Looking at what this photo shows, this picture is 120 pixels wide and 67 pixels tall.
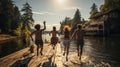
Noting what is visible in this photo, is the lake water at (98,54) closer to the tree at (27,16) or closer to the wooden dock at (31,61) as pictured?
the wooden dock at (31,61)

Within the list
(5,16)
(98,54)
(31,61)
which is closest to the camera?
(31,61)

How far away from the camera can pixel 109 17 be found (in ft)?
221

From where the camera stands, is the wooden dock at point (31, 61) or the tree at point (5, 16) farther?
the tree at point (5, 16)

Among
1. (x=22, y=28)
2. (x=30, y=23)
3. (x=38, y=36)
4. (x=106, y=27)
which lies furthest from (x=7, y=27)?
(x=38, y=36)

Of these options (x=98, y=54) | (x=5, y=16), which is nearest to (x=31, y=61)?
(x=98, y=54)

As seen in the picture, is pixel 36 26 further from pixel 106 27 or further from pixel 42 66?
pixel 106 27

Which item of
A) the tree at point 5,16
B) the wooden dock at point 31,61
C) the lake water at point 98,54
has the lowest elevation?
the lake water at point 98,54

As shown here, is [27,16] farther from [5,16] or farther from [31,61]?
[31,61]

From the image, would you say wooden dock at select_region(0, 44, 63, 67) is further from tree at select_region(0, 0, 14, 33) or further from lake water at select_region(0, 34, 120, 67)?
tree at select_region(0, 0, 14, 33)

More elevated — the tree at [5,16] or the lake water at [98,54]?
the tree at [5,16]

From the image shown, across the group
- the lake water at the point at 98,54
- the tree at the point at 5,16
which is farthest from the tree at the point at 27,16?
the lake water at the point at 98,54

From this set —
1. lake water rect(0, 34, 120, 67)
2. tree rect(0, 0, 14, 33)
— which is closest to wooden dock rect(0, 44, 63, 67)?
lake water rect(0, 34, 120, 67)

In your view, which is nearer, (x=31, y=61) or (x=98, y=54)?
(x=31, y=61)

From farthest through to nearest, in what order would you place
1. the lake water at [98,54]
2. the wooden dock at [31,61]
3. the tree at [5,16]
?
the tree at [5,16]
the lake water at [98,54]
the wooden dock at [31,61]
